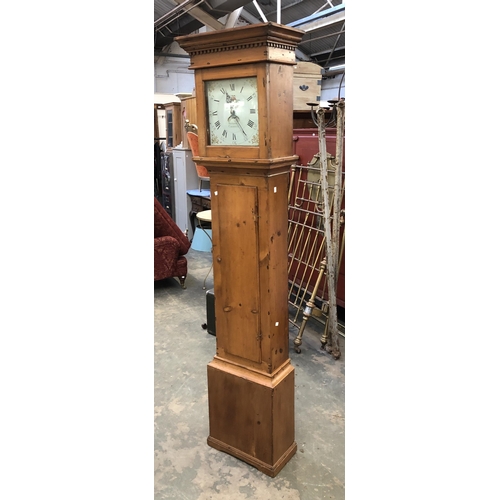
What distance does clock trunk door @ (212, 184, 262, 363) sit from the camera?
1.88 metres

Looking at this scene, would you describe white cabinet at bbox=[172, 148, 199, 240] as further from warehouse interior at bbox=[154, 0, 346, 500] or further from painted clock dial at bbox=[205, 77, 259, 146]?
painted clock dial at bbox=[205, 77, 259, 146]

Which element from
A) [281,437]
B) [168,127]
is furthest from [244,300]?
[168,127]

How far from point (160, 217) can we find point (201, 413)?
2.56 metres

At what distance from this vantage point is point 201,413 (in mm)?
2512

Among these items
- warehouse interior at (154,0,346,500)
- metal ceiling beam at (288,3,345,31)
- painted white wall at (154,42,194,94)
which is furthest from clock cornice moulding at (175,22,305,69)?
painted white wall at (154,42,194,94)

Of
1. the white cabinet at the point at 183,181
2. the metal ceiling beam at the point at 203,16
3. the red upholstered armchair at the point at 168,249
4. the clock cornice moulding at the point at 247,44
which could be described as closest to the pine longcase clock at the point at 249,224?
the clock cornice moulding at the point at 247,44


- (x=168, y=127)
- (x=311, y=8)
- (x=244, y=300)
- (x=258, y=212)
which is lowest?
(x=244, y=300)

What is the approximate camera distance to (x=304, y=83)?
183 inches

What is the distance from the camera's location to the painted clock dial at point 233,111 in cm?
172

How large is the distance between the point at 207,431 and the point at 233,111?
167 cm

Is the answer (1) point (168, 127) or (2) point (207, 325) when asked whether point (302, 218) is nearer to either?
(2) point (207, 325)

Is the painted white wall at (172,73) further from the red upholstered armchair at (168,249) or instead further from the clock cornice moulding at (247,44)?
the clock cornice moulding at (247,44)

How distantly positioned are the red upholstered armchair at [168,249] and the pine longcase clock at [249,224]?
2.42 meters

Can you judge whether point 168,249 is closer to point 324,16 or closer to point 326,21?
point 326,21
